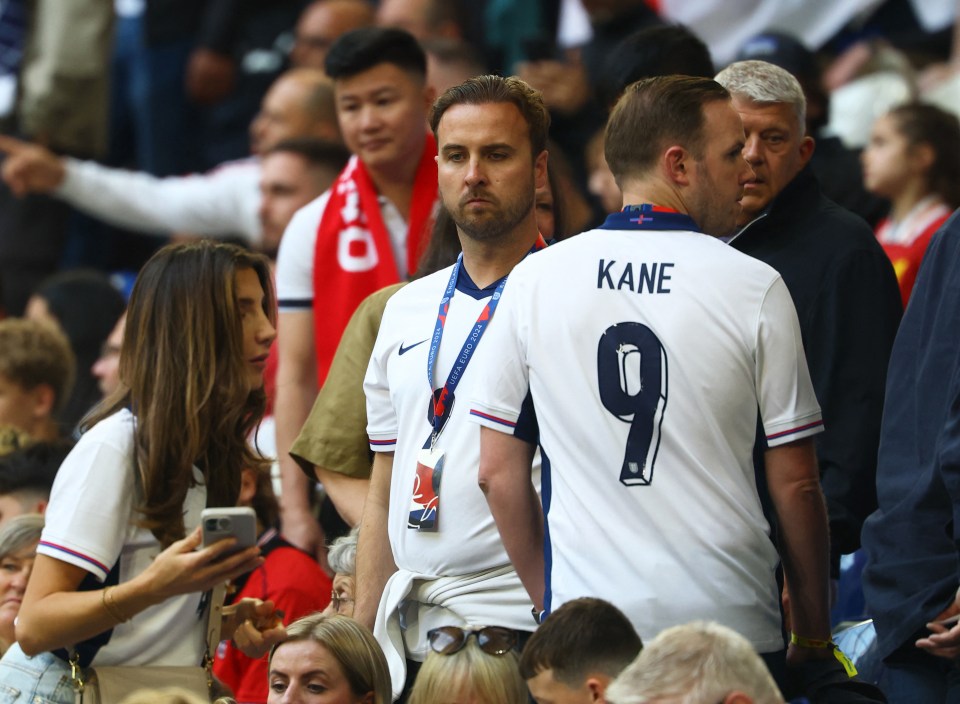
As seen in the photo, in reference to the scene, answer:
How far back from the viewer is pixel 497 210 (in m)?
4.56

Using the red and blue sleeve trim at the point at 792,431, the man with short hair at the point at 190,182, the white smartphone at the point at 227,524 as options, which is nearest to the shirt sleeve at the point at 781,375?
the red and blue sleeve trim at the point at 792,431

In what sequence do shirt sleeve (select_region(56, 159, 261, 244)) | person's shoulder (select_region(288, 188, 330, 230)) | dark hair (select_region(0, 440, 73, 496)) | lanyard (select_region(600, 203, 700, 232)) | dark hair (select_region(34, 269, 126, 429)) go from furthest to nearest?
1. shirt sleeve (select_region(56, 159, 261, 244))
2. dark hair (select_region(34, 269, 126, 429))
3. person's shoulder (select_region(288, 188, 330, 230))
4. dark hair (select_region(0, 440, 73, 496))
5. lanyard (select_region(600, 203, 700, 232))

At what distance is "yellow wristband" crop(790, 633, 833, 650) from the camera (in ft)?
13.8

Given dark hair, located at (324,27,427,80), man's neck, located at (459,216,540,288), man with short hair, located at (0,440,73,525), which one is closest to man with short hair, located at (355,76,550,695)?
man's neck, located at (459,216,540,288)

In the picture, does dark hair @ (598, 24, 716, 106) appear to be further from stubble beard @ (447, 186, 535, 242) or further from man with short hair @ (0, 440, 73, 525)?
man with short hair @ (0, 440, 73, 525)

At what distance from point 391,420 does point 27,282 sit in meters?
5.54

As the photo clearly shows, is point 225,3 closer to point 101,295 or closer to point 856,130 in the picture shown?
point 101,295

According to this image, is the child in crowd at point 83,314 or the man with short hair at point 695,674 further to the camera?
the child in crowd at point 83,314

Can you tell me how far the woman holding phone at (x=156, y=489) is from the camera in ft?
14.9

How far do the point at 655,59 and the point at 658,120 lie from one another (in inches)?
70.0

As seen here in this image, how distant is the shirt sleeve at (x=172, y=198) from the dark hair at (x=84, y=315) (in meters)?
0.86

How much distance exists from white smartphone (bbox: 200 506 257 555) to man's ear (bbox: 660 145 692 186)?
1.33 metres

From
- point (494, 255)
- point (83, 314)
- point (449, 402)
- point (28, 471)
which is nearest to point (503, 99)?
point (494, 255)

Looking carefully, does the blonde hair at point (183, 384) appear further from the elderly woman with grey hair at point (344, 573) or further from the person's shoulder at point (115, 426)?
the elderly woman with grey hair at point (344, 573)
